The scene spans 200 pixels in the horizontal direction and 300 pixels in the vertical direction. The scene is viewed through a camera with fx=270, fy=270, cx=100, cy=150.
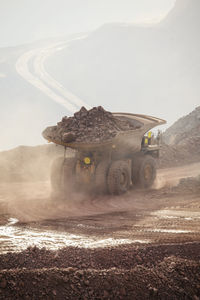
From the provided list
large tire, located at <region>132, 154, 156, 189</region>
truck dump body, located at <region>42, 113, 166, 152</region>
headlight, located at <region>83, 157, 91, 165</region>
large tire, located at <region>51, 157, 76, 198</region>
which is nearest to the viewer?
truck dump body, located at <region>42, 113, 166, 152</region>

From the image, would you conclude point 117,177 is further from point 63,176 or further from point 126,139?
point 63,176

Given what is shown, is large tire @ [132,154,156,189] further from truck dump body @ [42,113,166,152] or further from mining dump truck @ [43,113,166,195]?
truck dump body @ [42,113,166,152]

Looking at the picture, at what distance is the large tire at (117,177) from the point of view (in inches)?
Result: 310

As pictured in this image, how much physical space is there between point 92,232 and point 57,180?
3.82 metres

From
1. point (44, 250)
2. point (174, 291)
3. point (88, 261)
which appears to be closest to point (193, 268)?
point (174, 291)

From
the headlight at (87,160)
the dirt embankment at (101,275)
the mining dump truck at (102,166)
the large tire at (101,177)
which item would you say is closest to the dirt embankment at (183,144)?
the mining dump truck at (102,166)

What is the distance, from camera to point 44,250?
3.61 metres

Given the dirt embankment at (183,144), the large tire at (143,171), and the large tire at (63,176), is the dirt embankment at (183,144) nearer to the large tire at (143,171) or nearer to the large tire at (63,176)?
the large tire at (143,171)

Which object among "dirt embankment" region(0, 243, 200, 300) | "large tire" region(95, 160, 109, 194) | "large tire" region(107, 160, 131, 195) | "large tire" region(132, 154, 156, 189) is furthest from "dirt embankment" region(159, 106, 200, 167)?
"dirt embankment" region(0, 243, 200, 300)

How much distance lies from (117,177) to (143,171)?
5.08 feet

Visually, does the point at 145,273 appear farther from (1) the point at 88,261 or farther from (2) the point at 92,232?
(2) the point at 92,232

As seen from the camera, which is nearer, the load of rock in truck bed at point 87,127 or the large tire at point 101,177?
the load of rock in truck bed at point 87,127

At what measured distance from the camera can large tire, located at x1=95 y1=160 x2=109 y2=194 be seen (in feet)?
26.0

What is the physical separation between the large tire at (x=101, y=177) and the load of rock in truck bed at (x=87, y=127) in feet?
2.93
